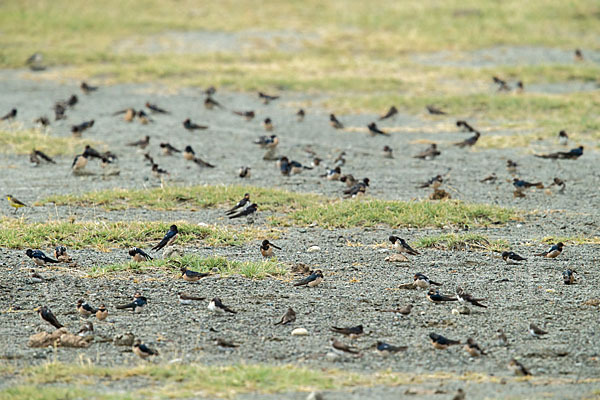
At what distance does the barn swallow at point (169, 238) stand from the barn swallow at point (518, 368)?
5225 millimetres

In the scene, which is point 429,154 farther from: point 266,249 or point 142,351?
point 142,351

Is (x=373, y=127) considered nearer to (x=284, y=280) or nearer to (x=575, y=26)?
(x=284, y=280)

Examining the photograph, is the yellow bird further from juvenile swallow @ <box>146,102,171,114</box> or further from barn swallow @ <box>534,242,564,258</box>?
juvenile swallow @ <box>146,102,171,114</box>

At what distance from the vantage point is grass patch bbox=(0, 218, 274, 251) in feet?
37.7

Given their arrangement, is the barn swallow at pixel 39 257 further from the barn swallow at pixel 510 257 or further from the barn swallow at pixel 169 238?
the barn swallow at pixel 510 257

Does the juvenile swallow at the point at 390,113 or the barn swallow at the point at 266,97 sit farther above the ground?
the juvenile swallow at the point at 390,113

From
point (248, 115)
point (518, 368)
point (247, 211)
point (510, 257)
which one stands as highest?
point (518, 368)

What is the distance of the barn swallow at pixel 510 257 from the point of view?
1071 centimetres

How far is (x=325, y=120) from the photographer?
23.1 metres

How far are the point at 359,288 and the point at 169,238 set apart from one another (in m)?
2.83

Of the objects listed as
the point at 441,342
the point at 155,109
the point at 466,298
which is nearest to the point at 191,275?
the point at 466,298

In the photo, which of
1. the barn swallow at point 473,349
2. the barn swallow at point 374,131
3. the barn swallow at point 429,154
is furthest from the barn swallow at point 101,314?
the barn swallow at point 374,131

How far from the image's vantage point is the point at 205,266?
33.9 feet

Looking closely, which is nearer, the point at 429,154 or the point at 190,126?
the point at 429,154
